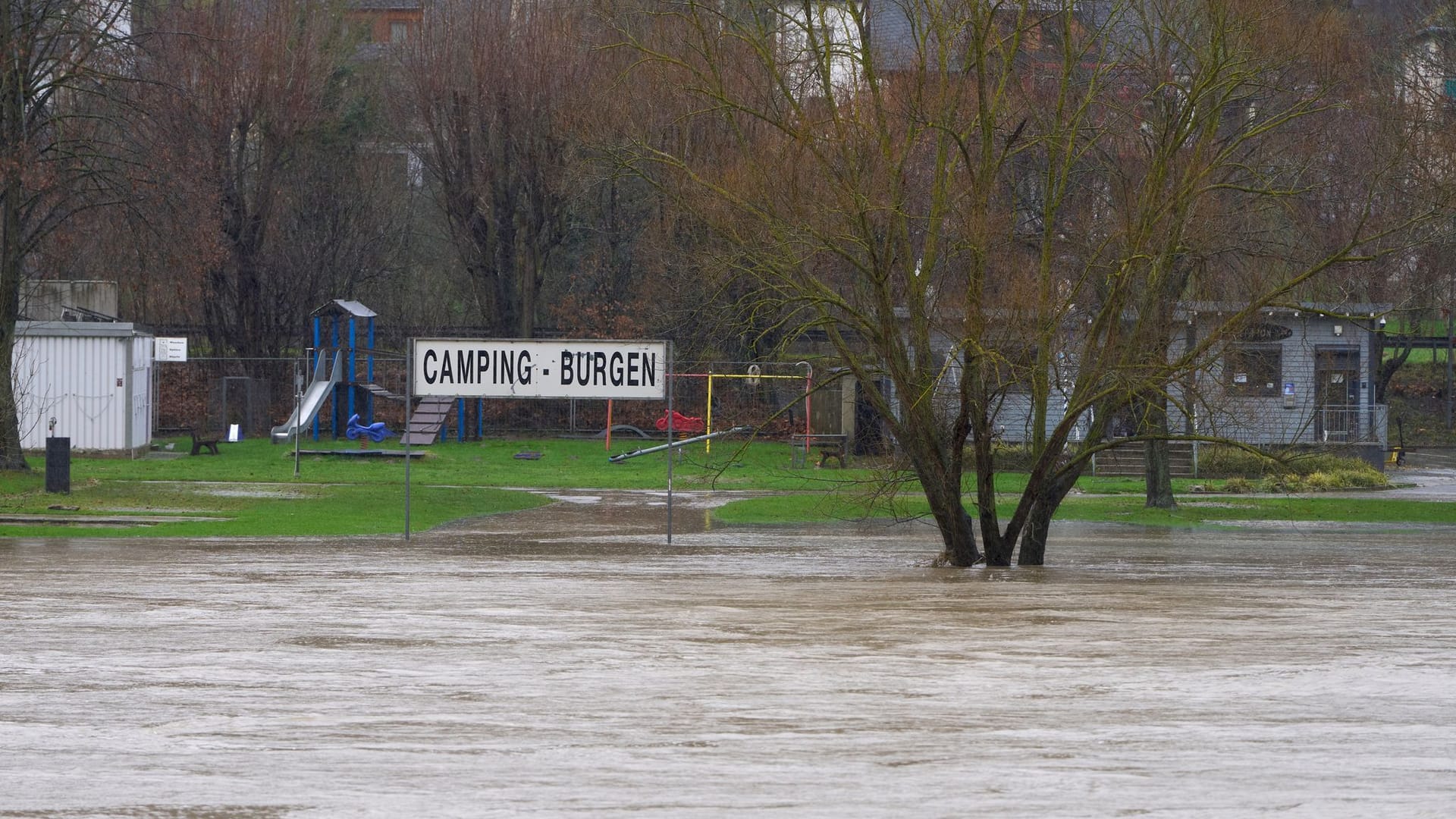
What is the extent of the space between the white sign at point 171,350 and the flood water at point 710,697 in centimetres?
2820

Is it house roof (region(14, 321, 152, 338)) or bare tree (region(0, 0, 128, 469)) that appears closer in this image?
bare tree (region(0, 0, 128, 469))

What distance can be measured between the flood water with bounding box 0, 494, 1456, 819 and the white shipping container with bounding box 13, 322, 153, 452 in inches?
933

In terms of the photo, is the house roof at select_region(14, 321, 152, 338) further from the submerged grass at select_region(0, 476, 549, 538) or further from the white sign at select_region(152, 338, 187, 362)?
the submerged grass at select_region(0, 476, 549, 538)

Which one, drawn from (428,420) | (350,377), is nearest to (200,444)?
(428,420)

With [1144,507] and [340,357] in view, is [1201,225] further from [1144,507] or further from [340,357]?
[340,357]

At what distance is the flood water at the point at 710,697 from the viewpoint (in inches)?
266

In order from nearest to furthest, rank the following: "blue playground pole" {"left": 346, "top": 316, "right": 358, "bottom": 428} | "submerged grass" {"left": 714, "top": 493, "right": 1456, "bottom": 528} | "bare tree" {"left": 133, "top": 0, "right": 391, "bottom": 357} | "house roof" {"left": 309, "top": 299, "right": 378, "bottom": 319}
→ "submerged grass" {"left": 714, "top": 493, "right": 1456, "bottom": 528}, "house roof" {"left": 309, "top": 299, "right": 378, "bottom": 319}, "blue playground pole" {"left": 346, "top": 316, "right": 358, "bottom": 428}, "bare tree" {"left": 133, "top": 0, "right": 391, "bottom": 357}

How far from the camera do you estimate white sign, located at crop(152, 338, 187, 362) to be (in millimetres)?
43125

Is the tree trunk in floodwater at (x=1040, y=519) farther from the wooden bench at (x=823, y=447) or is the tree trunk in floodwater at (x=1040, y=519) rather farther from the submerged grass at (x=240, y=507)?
the wooden bench at (x=823, y=447)

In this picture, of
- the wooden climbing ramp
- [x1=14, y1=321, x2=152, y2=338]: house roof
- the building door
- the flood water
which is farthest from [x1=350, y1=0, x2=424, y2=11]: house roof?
the flood water

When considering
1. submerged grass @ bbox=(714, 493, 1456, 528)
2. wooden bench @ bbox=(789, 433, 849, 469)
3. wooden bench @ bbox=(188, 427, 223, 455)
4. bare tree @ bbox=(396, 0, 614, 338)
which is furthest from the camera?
bare tree @ bbox=(396, 0, 614, 338)

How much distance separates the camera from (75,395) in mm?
38656

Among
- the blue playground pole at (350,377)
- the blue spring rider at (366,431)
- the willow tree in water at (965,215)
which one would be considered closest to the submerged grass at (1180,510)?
the willow tree in water at (965,215)

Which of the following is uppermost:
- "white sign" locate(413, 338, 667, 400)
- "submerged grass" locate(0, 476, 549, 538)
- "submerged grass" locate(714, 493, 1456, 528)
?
"white sign" locate(413, 338, 667, 400)
